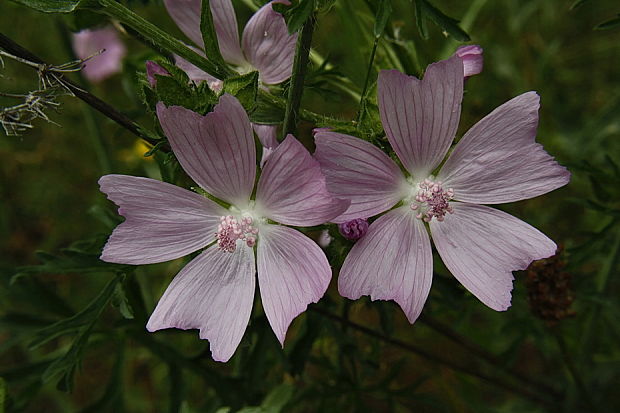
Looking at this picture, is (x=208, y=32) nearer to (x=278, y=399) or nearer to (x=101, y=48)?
(x=278, y=399)

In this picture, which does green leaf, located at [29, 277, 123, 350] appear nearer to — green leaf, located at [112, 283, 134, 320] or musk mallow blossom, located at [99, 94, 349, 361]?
green leaf, located at [112, 283, 134, 320]

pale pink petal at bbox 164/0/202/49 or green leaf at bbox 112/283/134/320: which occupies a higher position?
pale pink petal at bbox 164/0/202/49

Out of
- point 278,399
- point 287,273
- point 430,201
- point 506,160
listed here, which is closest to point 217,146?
point 287,273

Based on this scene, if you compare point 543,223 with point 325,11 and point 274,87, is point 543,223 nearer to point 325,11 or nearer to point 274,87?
point 274,87

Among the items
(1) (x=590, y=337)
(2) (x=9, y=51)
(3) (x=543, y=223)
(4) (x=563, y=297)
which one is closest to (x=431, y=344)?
(3) (x=543, y=223)

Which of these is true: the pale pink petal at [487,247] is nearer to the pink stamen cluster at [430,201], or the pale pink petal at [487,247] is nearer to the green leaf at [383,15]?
the pink stamen cluster at [430,201]

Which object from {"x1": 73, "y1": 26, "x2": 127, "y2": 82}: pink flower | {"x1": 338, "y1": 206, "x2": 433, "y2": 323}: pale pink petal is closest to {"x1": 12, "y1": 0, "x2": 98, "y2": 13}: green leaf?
{"x1": 338, "y1": 206, "x2": 433, "y2": 323}: pale pink petal

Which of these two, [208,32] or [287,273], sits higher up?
[208,32]
